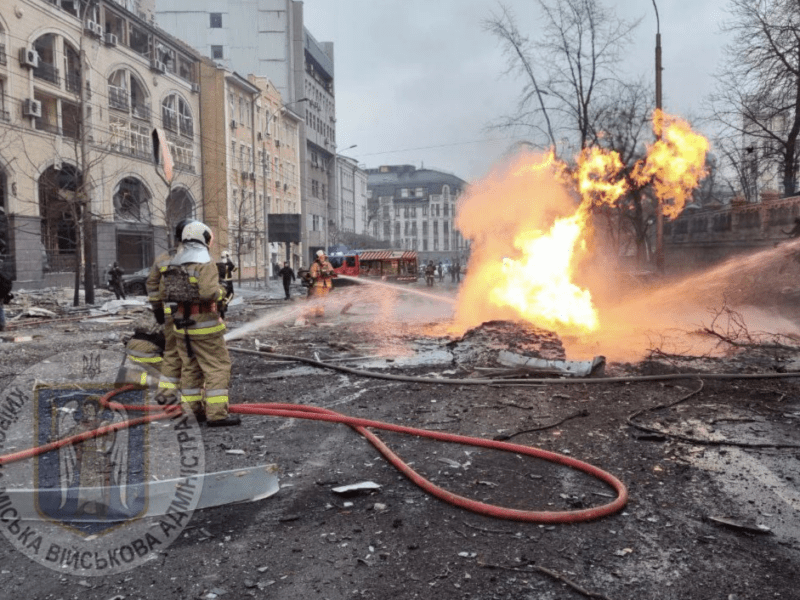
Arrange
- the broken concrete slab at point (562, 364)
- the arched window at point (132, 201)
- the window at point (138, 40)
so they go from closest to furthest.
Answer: the broken concrete slab at point (562, 364) < the arched window at point (132, 201) < the window at point (138, 40)

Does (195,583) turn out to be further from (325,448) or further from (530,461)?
(530,461)

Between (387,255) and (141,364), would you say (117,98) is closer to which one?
(387,255)

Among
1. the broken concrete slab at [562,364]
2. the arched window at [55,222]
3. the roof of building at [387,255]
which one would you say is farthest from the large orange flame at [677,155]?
the arched window at [55,222]

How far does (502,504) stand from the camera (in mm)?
3855

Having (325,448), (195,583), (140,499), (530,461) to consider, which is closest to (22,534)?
(140,499)

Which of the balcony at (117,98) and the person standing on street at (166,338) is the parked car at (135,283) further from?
the person standing on street at (166,338)

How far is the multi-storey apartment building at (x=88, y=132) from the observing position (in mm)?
26172

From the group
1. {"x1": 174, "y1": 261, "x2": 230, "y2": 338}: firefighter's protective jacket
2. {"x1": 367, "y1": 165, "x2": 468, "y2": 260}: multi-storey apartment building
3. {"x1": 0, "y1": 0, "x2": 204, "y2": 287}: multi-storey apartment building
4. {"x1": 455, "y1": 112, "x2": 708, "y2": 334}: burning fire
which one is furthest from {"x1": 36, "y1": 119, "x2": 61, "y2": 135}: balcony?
{"x1": 367, "y1": 165, "x2": 468, "y2": 260}: multi-storey apartment building

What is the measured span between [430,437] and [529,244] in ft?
29.0

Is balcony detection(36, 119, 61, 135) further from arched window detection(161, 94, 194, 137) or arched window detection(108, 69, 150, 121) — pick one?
arched window detection(161, 94, 194, 137)

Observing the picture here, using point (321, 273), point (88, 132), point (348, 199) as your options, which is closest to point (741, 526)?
point (321, 273)

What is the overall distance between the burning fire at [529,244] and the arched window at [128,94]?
26841 mm

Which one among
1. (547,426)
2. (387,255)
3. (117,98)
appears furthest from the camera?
(387,255)

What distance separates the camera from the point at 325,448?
16.6 feet
